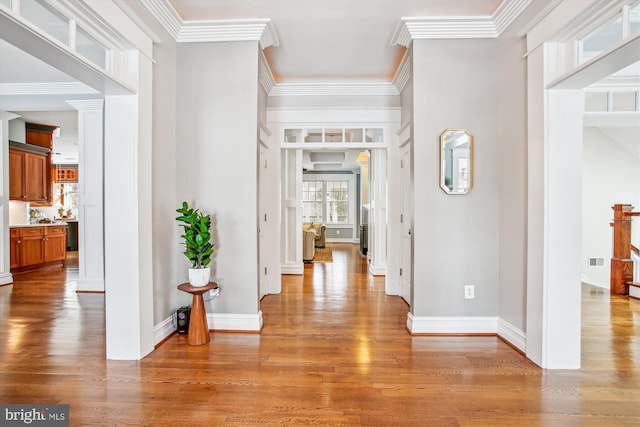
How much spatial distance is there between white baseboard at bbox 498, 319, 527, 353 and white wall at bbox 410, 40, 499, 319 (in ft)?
0.45

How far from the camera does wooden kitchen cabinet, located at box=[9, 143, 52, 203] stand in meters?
5.82

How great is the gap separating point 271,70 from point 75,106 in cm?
298

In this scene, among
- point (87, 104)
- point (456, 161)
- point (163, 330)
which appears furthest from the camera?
point (87, 104)

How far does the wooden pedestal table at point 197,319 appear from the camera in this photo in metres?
2.72

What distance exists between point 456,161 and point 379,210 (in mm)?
2564

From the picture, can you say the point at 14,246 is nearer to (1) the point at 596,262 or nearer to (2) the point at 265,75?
(2) the point at 265,75

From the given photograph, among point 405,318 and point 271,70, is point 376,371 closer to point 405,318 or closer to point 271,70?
point 405,318

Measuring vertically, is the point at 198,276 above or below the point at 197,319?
above

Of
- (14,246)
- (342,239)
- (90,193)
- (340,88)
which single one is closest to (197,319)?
(340,88)

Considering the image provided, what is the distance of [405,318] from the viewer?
11.2ft

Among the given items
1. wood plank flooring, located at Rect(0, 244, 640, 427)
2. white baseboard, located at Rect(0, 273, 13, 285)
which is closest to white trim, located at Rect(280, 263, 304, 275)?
wood plank flooring, located at Rect(0, 244, 640, 427)

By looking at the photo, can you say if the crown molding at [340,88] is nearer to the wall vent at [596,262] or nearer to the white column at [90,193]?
the white column at [90,193]

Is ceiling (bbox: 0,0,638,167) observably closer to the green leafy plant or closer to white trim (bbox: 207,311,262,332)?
the green leafy plant

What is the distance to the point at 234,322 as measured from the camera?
3045mm
